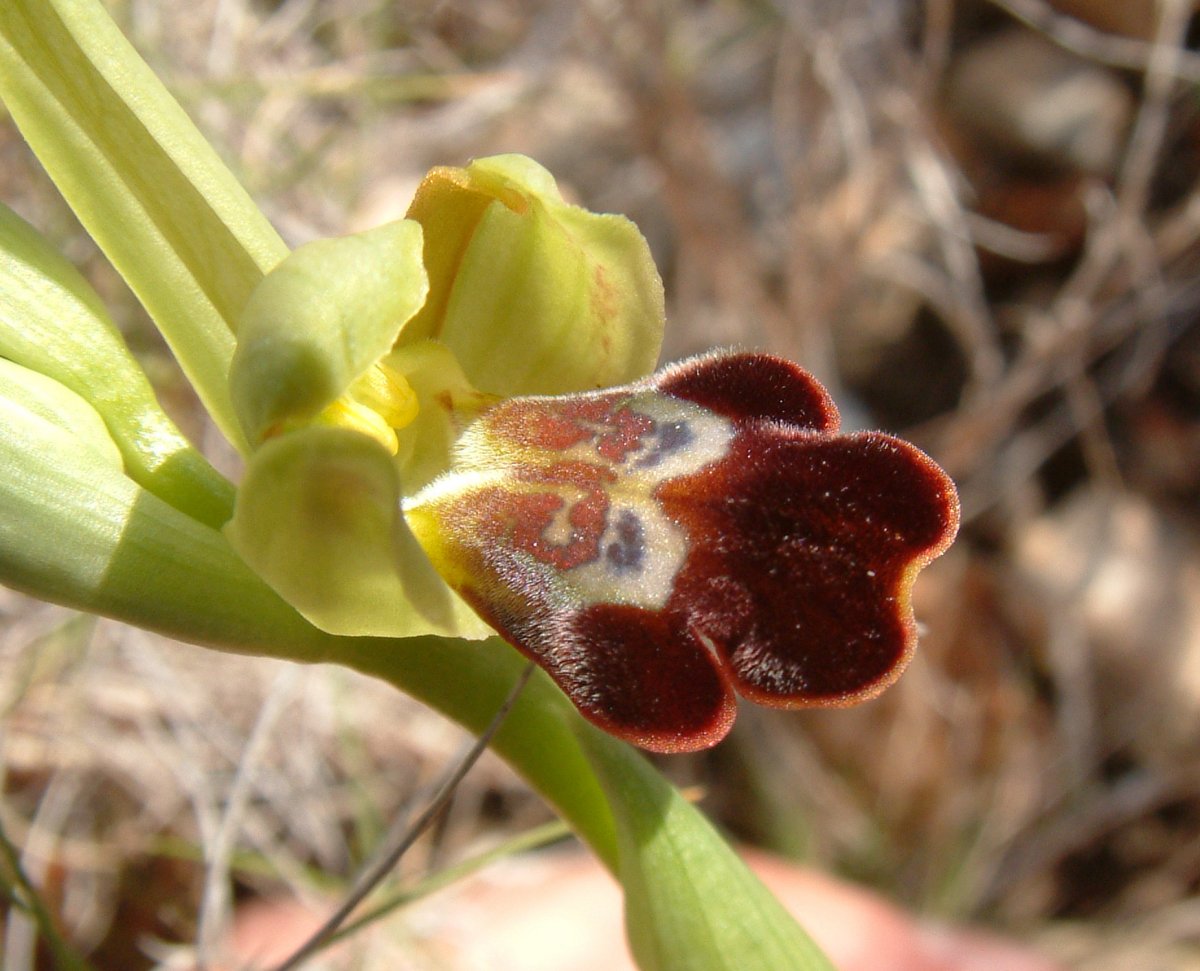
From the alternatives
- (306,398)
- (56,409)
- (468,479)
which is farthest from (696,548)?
(56,409)

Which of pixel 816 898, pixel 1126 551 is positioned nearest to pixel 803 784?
pixel 816 898

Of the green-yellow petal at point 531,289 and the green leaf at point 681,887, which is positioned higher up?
the green-yellow petal at point 531,289

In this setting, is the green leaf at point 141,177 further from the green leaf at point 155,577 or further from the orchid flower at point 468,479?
the green leaf at point 155,577

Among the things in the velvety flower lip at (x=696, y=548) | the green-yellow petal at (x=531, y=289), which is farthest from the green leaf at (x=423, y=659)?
the green-yellow petal at (x=531, y=289)

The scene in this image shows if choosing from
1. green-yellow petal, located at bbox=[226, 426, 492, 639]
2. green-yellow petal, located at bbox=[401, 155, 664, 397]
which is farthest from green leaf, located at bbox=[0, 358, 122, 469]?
green-yellow petal, located at bbox=[401, 155, 664, 397]

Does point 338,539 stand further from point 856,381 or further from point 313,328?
point 856,381

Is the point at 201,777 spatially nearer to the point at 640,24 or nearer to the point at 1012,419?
the point at 640,24

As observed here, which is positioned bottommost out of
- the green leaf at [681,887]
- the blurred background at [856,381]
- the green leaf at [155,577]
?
the blurred background at [856,381]
